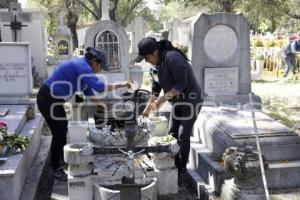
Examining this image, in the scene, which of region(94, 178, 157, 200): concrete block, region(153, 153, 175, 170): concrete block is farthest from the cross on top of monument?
region(94, 178, 157, 200): concrete block

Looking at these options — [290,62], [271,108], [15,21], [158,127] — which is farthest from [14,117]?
[290,62]

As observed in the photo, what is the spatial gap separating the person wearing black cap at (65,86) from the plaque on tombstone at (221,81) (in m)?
2.42

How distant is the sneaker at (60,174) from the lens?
5120 millimetres

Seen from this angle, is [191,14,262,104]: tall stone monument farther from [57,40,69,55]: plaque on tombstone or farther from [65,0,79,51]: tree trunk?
[65,0,79,51]: tree trunk

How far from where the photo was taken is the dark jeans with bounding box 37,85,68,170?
16.6 feet

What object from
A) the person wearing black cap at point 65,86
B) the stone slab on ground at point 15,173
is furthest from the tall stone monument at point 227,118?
the stone slab on ground at point 15,173

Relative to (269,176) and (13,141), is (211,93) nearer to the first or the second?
(269,176)

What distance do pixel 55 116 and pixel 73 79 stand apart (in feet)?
1.81

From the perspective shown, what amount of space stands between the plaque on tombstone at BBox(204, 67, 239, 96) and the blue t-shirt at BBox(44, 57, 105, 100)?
2597mm

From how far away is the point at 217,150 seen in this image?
16.7ft

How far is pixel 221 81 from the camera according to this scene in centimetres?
712

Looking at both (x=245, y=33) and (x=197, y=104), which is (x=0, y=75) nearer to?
(x=197, y=104)

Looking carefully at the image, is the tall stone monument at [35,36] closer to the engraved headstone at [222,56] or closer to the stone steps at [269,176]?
the engraved headstone at [222,56]

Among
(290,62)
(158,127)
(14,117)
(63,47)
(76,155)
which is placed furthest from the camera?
(63,47)
